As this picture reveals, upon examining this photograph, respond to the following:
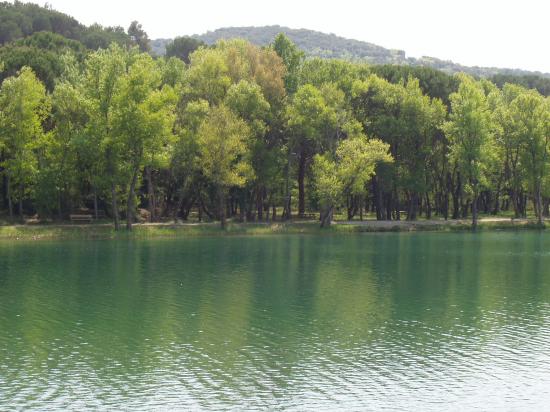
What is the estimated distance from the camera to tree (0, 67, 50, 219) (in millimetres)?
80125

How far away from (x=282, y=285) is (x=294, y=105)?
1841 inches

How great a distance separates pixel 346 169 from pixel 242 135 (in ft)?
47.0

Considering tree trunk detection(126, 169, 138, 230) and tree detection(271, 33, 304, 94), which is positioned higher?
tree detection(271, 33, 304, 94)

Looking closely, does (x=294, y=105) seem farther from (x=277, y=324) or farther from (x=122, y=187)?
(x=277, y=324)

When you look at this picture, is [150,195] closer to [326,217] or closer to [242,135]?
[242,135]

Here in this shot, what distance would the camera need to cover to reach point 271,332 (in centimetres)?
3434

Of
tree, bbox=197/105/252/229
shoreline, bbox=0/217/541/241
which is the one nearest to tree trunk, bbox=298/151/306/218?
shoreline, bbox=0/217/541/241

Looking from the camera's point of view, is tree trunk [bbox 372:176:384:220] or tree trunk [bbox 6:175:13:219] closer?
tree trunk [bbox 6:175:13:219]

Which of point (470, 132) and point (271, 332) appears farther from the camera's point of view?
point (470, 132)

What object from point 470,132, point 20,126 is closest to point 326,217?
point 470,132

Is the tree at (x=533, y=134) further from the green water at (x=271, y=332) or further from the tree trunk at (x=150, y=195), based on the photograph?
the tree trunk at (x=150, y=195)

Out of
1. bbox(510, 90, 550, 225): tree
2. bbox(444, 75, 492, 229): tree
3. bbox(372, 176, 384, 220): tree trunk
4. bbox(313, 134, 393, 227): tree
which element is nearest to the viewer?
bbox(313, 134, 393, 227): tree

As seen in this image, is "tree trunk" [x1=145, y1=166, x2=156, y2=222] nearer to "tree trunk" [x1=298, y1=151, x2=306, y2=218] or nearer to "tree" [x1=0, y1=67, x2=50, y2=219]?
"tree" [x1=0, y1=67, x2=50, y2=219]

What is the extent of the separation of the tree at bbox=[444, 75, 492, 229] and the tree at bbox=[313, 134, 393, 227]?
14471 millimetres
